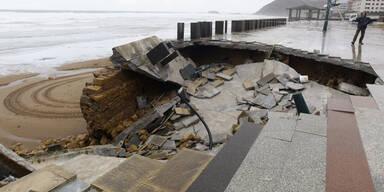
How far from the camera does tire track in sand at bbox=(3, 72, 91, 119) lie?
898 cm

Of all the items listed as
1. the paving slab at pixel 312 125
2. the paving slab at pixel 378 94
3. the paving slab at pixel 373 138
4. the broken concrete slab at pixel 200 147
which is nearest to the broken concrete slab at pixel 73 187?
the paving slab at pixel 312 125

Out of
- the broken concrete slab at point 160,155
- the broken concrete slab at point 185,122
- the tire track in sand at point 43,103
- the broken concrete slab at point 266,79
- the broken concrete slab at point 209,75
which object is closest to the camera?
the broken concrete slab at point 160,155

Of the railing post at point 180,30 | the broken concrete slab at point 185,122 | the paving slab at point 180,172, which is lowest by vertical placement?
the broken concrete slab at point 185,122

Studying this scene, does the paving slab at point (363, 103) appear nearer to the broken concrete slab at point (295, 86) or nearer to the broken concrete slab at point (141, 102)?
the broken concrete slab at point (295, 86)

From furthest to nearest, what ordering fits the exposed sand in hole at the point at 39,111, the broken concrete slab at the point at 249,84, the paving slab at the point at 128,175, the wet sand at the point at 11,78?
the wet sand at the point at 11,78 → the broken concrete slab at the point at 249,84 → the exposed sand in hole at the point at 39,111 → the paving slab at the point at 128,175

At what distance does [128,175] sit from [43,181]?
2.51ft

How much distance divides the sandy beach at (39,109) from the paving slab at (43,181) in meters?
5.84

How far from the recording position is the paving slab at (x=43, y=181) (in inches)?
83.0

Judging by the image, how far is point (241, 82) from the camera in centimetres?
923

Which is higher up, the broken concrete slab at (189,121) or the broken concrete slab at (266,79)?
the broken concrete slab at (266,79)

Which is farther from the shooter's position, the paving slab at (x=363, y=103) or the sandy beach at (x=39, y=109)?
the sandy beach at (x=39, y=109)

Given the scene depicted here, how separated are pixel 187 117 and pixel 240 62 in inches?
210

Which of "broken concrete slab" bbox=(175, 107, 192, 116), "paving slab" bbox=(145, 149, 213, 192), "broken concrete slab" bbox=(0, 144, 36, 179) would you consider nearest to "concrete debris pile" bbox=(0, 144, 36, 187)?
"broken concrete slab" bbox=(0, 144, 36, 179)

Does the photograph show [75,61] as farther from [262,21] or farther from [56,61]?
[262,21]
